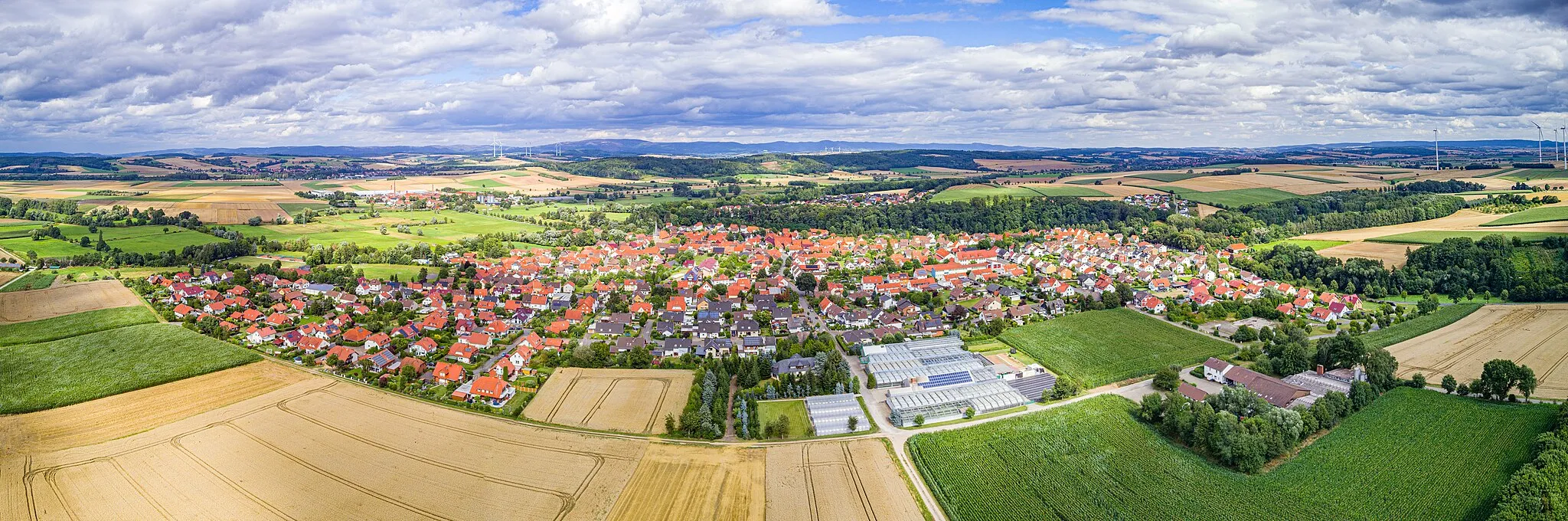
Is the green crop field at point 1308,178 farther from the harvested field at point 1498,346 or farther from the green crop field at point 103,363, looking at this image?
the green crop field at point 103,363

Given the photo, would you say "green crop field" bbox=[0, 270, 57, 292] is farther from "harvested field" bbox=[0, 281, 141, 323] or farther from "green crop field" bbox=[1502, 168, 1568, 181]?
"green crop field" bbox=[1502, 168, 1568, 181]

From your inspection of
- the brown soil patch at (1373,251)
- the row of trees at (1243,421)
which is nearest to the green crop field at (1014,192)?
the brown soil patch at (1373,251)

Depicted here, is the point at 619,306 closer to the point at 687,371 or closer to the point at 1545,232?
the point at 687,371

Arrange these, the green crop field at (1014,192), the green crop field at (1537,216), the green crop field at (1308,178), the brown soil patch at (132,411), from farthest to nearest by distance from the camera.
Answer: the green crop field at (1308,178) < the green crop field at (1014,192) < the green crop field at (1537,216) < the brown soil patch at (132,411)

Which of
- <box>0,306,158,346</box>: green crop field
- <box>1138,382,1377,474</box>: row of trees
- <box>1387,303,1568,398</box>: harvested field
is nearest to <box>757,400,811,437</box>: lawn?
<box>1138,382,1377,474</box>: row of trees

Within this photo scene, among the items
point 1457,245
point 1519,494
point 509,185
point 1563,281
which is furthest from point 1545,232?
point 509,185

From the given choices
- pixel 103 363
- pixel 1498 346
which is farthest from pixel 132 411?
pixel 1498 346
